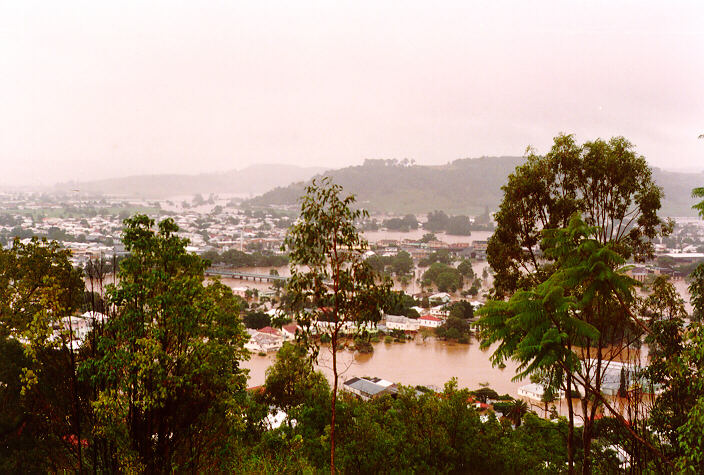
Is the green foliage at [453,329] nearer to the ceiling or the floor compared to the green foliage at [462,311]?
nearer to the floor

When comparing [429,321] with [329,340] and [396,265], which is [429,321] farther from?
[329,340]

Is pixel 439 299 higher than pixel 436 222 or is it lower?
lower

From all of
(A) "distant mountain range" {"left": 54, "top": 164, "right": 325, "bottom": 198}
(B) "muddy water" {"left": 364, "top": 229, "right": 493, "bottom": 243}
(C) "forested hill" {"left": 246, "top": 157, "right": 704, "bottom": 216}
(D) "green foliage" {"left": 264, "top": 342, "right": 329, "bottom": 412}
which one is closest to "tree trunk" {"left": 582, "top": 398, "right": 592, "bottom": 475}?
(D) "green foliage" {"left": 264, "top": 342, "right": 329, "bottom": 412}

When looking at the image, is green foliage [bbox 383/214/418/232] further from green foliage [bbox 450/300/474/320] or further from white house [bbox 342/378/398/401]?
white house [bbox 342/378/398/401]

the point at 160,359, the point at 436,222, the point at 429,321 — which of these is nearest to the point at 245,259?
the point at 429,321

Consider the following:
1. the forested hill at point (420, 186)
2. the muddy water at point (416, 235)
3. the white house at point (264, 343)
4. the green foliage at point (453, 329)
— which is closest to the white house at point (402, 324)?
the green foliage at point (453, 329)

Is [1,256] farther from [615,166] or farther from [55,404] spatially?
[615,166]

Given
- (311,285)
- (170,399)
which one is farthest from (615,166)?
(170,399)

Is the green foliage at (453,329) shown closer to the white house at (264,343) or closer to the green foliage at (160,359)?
the white house at (264,343)

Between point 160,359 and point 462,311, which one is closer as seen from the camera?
point 160,359
